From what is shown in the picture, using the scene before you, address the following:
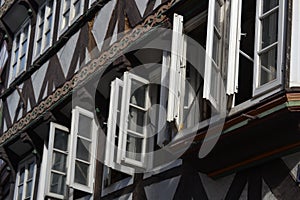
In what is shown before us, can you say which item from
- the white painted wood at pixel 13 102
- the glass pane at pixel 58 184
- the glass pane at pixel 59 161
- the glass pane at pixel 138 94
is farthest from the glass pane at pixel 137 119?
the white painted wood at pixel 13 102

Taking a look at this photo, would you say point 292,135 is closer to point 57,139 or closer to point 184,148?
point 184,148

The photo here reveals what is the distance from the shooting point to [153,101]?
13016 mm

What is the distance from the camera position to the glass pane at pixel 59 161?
14734 millimetres

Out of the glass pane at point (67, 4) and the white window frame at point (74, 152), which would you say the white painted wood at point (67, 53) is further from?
the white window frame at point (74, 152)

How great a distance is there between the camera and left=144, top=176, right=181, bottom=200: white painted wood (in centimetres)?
1162

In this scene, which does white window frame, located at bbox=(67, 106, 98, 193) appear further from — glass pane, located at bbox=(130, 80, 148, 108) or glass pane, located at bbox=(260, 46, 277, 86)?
glass pane, located at bbox=(260, 46, 277, 86)

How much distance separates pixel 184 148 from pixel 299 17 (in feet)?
6.99

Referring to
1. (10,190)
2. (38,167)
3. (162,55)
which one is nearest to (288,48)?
(162,55)

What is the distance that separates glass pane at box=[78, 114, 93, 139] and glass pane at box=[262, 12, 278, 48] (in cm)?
453

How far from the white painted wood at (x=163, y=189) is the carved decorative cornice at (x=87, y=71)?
2.07 metres

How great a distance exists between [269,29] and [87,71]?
4999 mm

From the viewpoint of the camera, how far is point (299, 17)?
9508mm

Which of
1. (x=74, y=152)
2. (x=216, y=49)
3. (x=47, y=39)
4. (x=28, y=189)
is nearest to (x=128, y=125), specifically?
(x=74, y=152)

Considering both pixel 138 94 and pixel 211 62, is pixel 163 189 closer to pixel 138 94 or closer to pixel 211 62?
pixel 138 94
